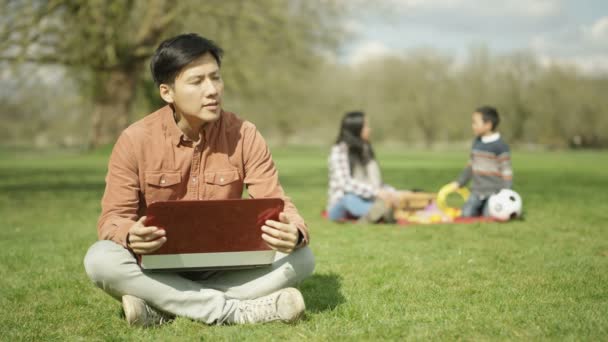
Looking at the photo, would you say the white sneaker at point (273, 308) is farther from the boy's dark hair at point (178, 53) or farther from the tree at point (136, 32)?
the tree at point (136, 32)

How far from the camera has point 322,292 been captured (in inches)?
179

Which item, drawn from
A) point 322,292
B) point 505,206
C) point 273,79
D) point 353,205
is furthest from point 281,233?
point 273,79

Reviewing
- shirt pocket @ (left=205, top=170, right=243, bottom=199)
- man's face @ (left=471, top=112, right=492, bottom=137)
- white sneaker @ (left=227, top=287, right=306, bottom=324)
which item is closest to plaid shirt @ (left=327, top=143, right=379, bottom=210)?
man's face @ (left=471, top=112, right=492, bottom=137)

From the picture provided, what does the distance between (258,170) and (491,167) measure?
5957 millimetres

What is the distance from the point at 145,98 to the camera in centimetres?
2888

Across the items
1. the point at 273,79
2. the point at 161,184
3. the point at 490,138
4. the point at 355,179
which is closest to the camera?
the point at 161,184

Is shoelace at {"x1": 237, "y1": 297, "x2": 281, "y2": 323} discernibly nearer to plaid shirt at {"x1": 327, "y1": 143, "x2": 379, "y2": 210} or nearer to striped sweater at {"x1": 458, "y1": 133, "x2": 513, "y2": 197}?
plaid shirt at {"x1": 327, "y1": 143, "x2": 379, "y2": 210}

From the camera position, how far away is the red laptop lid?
10.7 feet

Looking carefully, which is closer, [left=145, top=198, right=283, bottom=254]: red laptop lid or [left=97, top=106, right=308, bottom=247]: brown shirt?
[left=145, top=198, right=283, bottom=254]: red laptop lid

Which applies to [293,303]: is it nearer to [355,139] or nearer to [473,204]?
[355,139]

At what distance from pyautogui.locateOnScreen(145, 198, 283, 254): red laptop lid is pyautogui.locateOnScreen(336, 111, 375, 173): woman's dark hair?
5334 mm

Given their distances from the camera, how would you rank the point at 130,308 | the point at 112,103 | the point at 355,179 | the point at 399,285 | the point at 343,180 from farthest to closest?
the point at 112,103, the point at 355,179, the point at 343,180, the point at 399,285, the point at 130,308

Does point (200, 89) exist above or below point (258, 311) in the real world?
above

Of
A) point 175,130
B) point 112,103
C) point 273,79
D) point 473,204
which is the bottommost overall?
point 473,204
